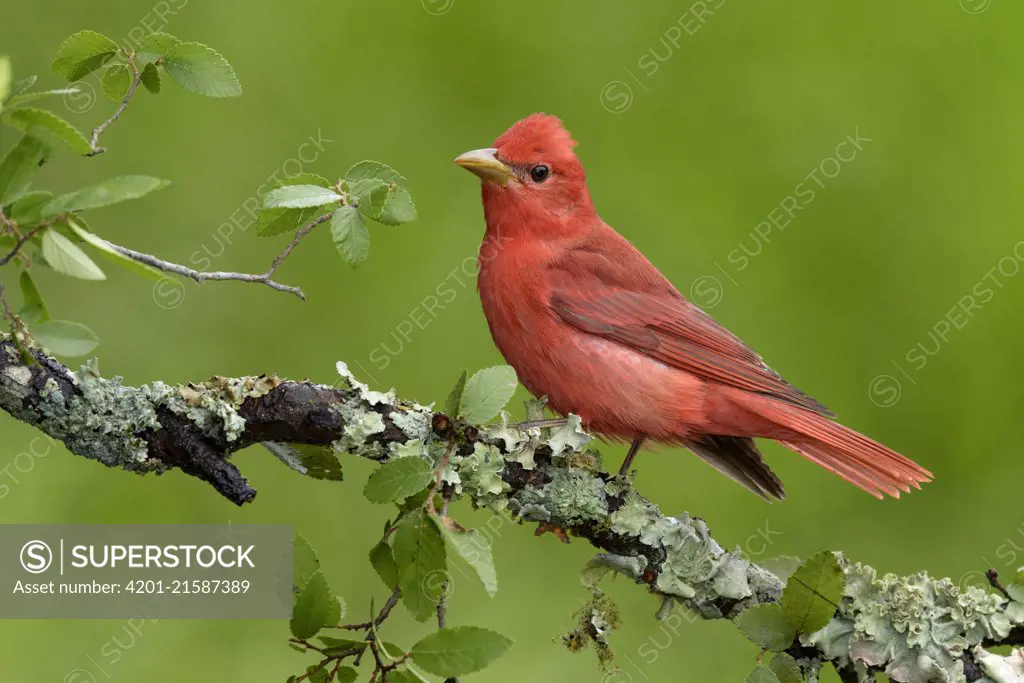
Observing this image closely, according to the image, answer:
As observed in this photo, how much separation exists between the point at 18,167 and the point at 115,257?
13.6 inches

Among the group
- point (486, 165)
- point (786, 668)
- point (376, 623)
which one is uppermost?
point (486, 165)

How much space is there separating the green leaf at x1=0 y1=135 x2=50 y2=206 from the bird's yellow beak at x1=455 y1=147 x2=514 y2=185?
87.0 inches

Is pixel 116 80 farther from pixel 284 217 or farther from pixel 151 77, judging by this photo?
pixel 284 217

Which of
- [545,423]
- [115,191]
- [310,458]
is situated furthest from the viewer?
[545,423]

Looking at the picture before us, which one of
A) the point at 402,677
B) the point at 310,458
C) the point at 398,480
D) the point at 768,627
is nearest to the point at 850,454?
the point at 768,627

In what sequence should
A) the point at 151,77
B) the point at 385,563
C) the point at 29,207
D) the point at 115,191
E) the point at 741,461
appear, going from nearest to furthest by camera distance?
the point at 115,191
the point at 29,207
the point at 385,563
the point at 151,77
the point at 741,461

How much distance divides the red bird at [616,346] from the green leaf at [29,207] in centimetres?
206

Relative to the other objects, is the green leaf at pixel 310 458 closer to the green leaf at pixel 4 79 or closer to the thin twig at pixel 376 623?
the thin twig at pixel 376 623

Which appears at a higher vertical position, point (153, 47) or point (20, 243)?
point (153, 47)

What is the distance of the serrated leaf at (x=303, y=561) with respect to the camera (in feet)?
9.46

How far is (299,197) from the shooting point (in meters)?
3.02

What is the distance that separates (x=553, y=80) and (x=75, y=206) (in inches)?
158

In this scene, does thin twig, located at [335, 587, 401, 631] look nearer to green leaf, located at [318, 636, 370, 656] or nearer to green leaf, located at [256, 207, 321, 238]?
green leaf, located at [318, 636, 370, 656]

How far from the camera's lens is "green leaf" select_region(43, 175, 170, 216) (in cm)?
247
